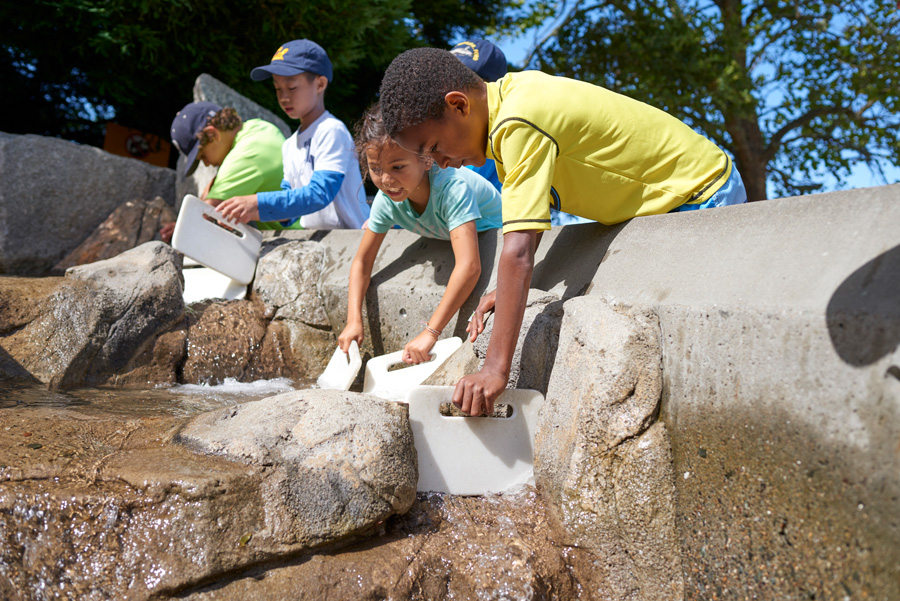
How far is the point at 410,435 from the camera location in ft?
6.33

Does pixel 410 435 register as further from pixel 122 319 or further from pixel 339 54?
pixel 339 54

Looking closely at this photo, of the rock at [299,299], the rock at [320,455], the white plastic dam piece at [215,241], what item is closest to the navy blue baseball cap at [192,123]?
the white plastic dam piece at [215,241]

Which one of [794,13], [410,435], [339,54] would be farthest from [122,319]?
[794,13]

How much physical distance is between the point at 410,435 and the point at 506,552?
16.3 inches

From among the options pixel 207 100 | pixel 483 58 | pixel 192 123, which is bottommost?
pixel 192 123

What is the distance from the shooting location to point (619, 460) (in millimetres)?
1729

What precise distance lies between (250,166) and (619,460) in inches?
138

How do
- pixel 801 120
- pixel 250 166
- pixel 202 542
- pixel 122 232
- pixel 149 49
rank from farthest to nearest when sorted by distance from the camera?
pixel 801 120, pixel 149 49, pixel 122 232, pixel 250 166, pixel 202 542

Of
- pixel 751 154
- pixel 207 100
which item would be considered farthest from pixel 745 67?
pixel 207 100

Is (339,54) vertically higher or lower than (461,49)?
higher

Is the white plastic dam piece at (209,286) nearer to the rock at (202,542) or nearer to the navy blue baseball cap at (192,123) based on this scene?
the navy blue baseball cap at (192,123)

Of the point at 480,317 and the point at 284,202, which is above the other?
the point at 284,202

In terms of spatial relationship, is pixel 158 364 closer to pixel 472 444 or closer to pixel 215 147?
pixel 215 147

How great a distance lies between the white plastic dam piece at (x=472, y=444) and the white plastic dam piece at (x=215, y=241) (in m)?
2.22
